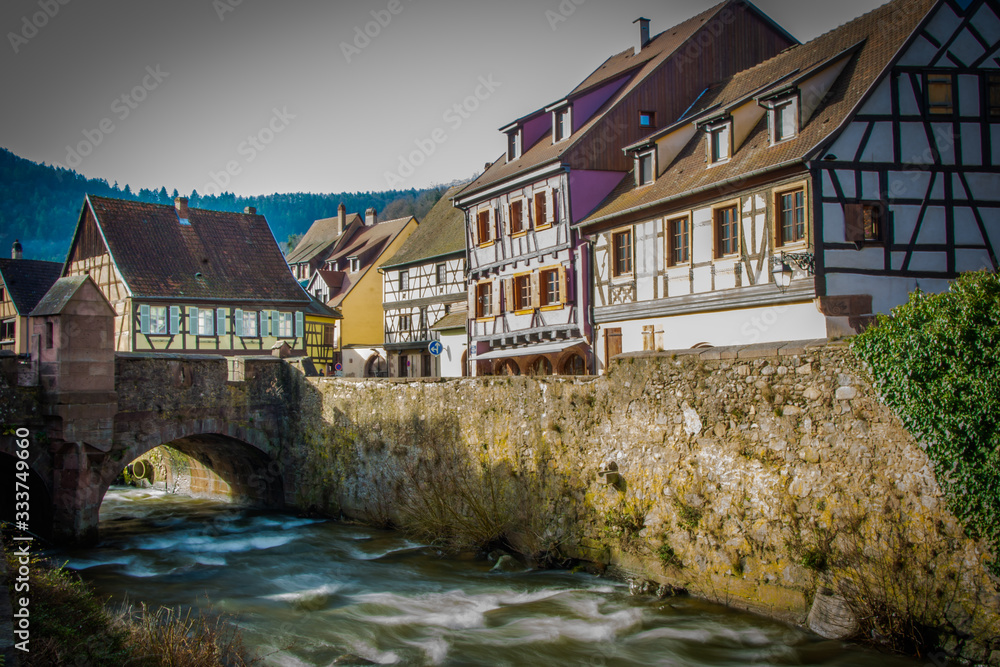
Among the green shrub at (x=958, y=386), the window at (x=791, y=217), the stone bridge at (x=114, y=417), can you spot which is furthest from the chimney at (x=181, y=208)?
the green shrub at (x=958, y=386)

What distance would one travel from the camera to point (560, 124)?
25.2 m

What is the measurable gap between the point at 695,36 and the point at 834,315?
37.8 feet

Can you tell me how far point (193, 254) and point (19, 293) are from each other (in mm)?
16563

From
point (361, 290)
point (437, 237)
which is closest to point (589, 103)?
point (437, 237)

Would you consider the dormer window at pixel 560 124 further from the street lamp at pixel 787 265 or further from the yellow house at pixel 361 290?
the yellow house at pixel 361 290

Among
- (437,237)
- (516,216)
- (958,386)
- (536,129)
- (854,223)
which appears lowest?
(958,386)

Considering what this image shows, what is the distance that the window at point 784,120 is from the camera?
56.1 feet

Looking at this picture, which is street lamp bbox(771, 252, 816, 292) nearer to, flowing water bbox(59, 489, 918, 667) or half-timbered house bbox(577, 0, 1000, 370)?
half-timbered house bbox(577, 0, 1000, 370)

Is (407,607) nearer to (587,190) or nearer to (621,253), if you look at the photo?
(621,253)

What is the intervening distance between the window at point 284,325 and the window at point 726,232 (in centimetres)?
2311

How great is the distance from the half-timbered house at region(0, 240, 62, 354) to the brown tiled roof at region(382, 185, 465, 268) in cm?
1990

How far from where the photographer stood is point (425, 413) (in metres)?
15.8

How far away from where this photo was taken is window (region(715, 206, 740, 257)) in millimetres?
17734

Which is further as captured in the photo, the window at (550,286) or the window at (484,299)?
the window at (484,299)
